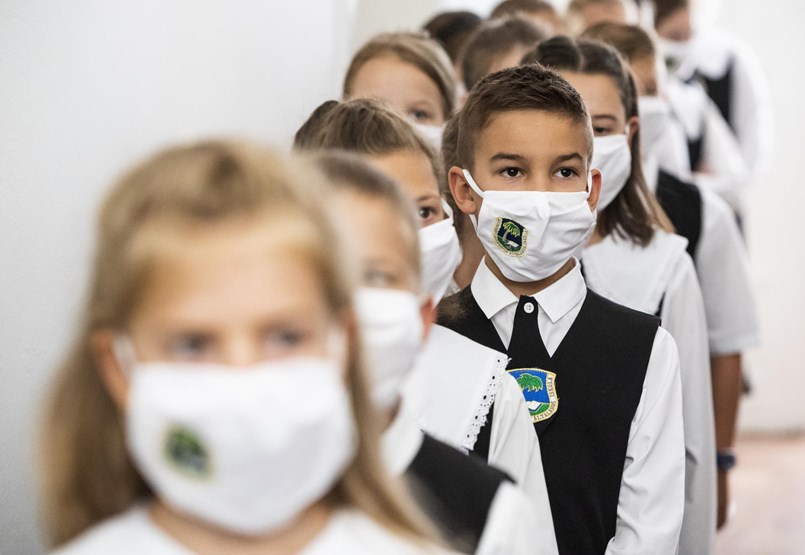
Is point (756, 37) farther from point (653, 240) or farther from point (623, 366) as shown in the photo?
point (623, 366)

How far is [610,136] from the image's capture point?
3422mm

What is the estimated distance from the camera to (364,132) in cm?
243

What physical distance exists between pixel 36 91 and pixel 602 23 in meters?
2.70

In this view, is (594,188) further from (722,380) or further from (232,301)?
(232,301)

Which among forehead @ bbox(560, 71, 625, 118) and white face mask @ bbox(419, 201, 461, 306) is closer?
white face mask @ bbox(419, 201, 461, 306)

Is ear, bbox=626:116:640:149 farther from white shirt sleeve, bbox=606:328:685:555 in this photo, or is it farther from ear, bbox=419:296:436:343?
ear, bbox=419:296:436:343

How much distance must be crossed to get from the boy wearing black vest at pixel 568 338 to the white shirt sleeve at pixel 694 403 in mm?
520

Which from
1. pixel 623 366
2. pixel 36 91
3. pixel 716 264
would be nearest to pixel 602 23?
pixel 716 264

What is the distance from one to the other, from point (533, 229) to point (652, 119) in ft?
5.41

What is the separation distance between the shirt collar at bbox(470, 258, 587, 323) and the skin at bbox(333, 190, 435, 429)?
0.90 metres

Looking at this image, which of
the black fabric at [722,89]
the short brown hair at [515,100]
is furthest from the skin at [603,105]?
the black fabric at [722,89]

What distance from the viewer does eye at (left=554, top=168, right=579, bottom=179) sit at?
2.81 m

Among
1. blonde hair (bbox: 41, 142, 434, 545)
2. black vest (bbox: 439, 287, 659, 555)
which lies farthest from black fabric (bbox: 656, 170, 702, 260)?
blonde hair (bbox: 41, 142, 434, 545)

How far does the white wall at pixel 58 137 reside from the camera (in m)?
2.27
